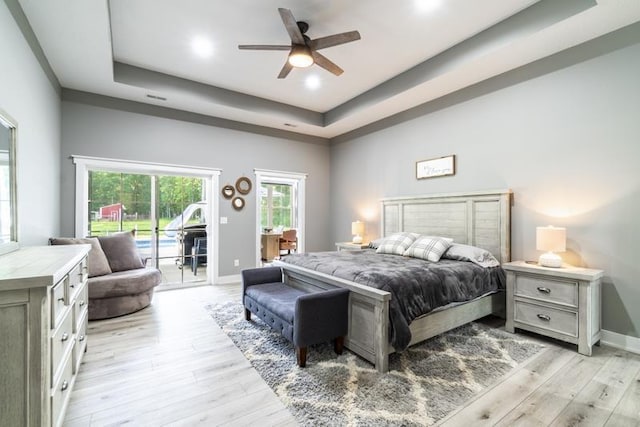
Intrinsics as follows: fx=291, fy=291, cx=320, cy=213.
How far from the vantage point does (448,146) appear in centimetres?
422

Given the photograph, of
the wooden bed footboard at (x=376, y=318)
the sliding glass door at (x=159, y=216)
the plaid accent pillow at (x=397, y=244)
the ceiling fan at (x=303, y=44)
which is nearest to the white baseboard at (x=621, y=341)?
the wooden bed footboard at (x=376, y=318)

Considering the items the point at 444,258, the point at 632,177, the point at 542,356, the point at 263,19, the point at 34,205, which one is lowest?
the point at 542,356

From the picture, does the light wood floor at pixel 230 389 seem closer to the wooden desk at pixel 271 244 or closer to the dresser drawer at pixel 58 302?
the dresser drawer at pixel 58 302

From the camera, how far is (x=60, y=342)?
5.09ft

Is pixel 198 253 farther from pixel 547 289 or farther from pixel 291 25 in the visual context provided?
pixel 547 289

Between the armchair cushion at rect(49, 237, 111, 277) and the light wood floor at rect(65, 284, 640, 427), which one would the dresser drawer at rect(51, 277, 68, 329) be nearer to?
the light wood floor at rect(65, 284, 640, 427)

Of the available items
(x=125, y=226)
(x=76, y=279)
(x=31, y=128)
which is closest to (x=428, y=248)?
(x=76, y=279)

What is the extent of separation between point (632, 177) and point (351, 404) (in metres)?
3.19

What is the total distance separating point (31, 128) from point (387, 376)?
3.79 m

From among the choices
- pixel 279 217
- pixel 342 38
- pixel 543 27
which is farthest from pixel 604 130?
pixel 279 217

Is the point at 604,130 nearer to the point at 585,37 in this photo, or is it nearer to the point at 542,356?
the point at 585,37

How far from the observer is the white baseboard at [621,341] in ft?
8.57

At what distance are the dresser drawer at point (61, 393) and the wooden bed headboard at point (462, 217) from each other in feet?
13.3

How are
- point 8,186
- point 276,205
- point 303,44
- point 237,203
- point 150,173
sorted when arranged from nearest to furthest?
point 8,186 < point 303,44 < point 150,173 < point 237,203 < point 276,205
